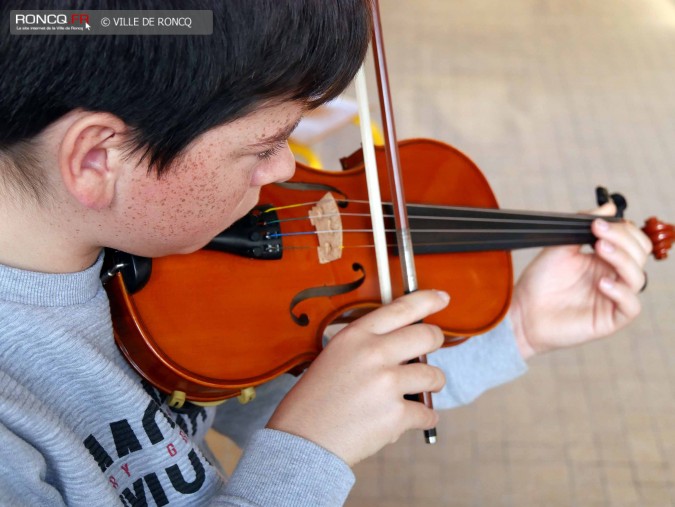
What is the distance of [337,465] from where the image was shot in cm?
61

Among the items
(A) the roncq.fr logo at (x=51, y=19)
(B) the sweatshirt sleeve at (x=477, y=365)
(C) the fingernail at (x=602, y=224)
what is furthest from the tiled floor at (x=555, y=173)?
(A) the roncq.fr logo at (x=51, y=19)

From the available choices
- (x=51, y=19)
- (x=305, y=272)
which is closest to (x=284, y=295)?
(x=305, y=272)

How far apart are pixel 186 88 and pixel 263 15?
0.23 feet

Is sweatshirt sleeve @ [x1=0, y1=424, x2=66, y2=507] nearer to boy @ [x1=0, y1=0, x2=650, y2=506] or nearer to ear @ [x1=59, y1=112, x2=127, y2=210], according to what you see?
boy @ [x1=0, y1=0, x2=650, y2=506]

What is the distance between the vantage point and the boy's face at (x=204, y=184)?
53cm

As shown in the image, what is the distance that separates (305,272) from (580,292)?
418 mm

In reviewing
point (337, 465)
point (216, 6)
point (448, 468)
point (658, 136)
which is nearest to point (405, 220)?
point (337, 465)

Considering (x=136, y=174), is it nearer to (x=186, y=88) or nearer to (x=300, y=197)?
(x=186, y=88)

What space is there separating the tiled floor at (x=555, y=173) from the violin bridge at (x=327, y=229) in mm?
618

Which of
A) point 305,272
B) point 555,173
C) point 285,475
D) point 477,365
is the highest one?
point 555,173

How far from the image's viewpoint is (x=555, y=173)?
1.72 metres

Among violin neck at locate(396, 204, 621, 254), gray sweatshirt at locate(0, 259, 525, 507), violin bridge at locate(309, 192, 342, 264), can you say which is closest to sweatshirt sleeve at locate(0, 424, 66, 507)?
gray sweatshirt at locate(0, 259, 525, 507)

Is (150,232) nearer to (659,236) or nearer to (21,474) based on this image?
(21,474)

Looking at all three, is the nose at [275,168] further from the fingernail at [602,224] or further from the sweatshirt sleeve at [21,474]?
the fingernail at [602,224]
